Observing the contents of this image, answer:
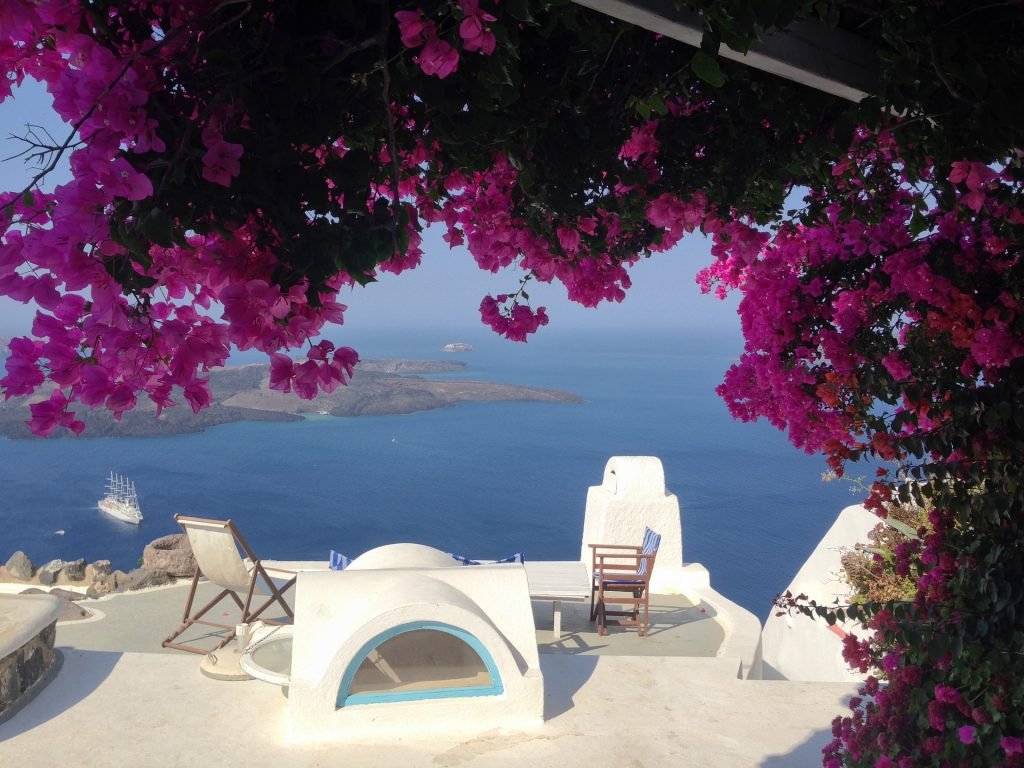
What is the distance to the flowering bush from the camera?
949 mm

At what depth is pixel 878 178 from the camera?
6.25 feet

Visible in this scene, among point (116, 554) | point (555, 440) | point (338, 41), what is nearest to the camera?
point (338, 41)

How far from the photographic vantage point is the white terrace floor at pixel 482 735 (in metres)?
3.26

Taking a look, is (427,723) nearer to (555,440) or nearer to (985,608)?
(985,608)

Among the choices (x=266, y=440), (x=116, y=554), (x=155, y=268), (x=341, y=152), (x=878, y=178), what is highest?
(x=878, y=178)

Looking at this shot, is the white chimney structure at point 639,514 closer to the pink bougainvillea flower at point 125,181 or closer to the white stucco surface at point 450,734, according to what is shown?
the white stucco surface at point 450,734

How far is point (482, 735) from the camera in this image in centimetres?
351

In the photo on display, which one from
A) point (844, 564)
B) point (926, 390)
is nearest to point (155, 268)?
point (926, 390)

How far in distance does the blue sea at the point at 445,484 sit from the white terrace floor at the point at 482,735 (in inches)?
683

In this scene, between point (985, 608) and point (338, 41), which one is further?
point (985, 608)

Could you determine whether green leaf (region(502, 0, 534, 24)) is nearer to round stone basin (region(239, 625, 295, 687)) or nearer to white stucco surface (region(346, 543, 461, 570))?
round stone basin (region(239, 625, 295, 687))

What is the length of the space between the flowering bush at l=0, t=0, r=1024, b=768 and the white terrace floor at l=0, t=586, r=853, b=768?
4.91 ft

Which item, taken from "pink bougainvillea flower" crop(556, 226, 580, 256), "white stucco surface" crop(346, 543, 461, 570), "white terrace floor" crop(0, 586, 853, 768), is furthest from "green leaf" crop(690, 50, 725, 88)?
"white stucco surface" crop(346, 543, 461, 570)

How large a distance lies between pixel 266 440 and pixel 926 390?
40.0 meters
